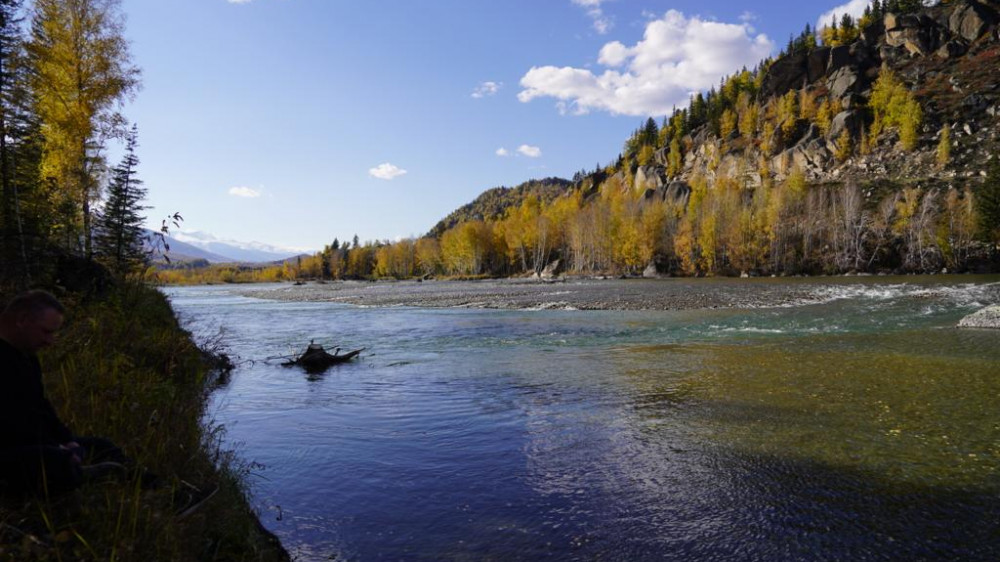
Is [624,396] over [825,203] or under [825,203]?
under

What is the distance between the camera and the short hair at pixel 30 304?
Answer: 4180mm

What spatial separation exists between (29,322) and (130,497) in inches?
66.2

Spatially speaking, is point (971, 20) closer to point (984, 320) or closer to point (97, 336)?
point (984, 320)

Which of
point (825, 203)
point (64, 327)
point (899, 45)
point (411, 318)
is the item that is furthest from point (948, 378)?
point (899, 45)

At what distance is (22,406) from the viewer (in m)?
4.06

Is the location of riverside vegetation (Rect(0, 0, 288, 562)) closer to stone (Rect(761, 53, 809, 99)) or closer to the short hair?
the short hair

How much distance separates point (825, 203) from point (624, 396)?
351 feet

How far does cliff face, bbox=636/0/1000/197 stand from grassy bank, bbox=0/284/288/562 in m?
129

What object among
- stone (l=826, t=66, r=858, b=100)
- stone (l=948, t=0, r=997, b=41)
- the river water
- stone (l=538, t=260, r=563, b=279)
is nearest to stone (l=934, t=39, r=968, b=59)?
stone (l=948, t=0, r=997, b=41)

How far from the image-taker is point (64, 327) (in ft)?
32.5

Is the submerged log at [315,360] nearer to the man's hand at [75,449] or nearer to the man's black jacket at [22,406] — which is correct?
the man's hand at [75,449]

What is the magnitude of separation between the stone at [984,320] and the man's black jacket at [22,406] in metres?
28.5

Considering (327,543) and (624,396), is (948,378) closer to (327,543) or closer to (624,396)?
(624,396)

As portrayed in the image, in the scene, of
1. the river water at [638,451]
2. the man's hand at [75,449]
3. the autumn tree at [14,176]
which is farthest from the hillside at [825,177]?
the man's hand at [75,449]
